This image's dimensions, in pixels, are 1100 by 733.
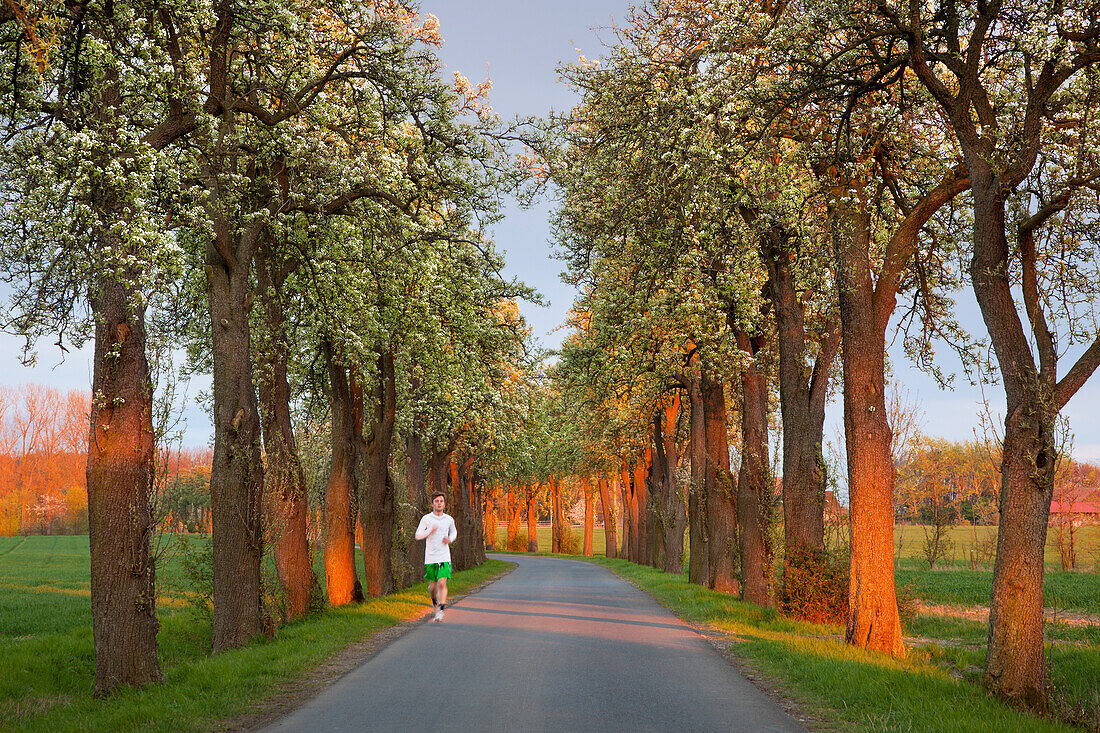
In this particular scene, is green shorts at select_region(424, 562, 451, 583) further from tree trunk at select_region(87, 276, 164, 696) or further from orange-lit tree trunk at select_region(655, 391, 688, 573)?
orange-lit tree trunk at select_region(655, 391, 688, 573)

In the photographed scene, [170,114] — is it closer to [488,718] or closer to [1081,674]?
[488,718]

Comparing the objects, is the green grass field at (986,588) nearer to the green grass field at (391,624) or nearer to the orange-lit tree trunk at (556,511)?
the green grass field at (391,624)

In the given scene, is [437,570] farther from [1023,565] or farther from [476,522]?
[476,522]

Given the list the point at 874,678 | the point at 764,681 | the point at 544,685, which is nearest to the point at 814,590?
the point at 764,681

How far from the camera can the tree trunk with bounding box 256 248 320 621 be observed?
15898mm

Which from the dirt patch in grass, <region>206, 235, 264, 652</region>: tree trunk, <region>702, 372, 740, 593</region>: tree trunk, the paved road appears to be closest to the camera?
the paved road

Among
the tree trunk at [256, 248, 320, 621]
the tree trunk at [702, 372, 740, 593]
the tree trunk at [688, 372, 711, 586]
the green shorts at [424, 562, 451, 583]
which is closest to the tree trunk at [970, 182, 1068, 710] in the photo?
the green shorts at [424, 562, 451, 583]

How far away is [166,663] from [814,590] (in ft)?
39.2

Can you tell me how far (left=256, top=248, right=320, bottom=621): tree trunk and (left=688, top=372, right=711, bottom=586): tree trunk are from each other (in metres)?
12.3

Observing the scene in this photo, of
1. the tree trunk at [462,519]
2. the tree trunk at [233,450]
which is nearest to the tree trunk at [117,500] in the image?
the tree trunk at [233,450]

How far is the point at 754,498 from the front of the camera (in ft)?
65.5

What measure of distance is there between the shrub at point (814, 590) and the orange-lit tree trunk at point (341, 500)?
34.5ft

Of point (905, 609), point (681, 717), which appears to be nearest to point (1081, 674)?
point (905, 609)

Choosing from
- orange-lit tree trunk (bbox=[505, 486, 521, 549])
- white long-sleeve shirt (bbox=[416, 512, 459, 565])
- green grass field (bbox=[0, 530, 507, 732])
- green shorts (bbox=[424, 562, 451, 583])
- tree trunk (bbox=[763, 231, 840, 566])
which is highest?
tree trunk (bbox=[763, 231, 840, 566])
